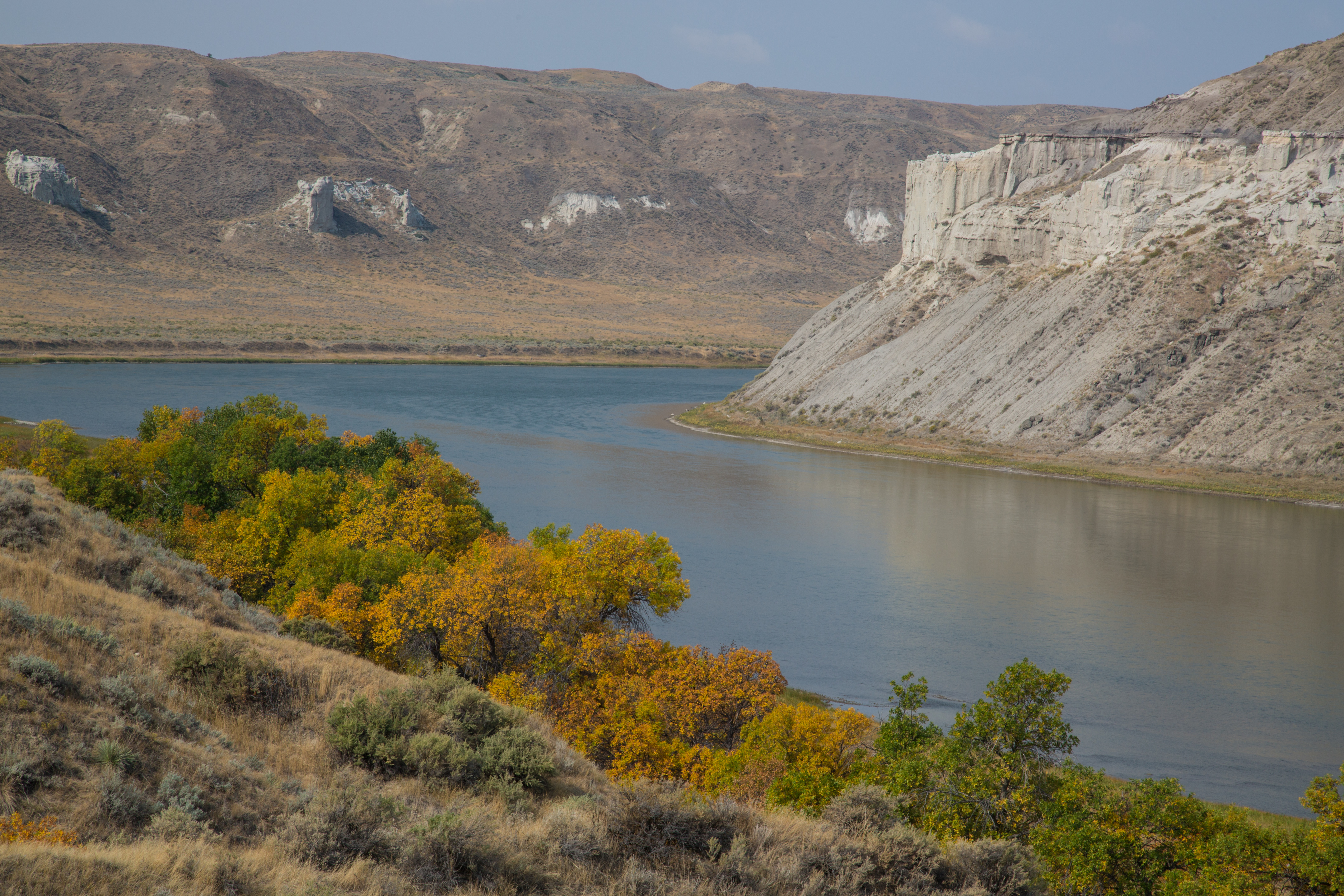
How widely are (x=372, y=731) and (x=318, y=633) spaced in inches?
286

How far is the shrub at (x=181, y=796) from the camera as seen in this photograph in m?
7.56

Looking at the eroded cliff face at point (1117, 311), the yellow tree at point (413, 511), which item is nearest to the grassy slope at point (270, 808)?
the yellow tree at point (413, 511)

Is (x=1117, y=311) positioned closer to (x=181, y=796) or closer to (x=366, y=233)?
(x=181, y=796)

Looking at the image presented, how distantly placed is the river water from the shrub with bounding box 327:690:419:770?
43.2ft

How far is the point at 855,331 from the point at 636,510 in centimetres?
3505

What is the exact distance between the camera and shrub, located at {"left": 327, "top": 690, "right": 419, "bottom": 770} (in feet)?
31.9

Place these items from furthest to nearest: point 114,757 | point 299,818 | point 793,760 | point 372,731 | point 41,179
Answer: point 41,179 → point 793,760 → point 372,731 → point 114,757 → point 299,818

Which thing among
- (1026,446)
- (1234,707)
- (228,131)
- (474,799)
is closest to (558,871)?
(474,799)

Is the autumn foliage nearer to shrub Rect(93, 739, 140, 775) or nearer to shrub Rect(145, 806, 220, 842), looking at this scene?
shrub Rect(145, 806, 220, 842)

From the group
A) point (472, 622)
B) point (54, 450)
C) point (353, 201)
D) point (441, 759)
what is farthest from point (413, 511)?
point (353, 201)

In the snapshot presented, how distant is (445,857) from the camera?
7.37 meters

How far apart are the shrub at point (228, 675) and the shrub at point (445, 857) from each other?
3778 mm

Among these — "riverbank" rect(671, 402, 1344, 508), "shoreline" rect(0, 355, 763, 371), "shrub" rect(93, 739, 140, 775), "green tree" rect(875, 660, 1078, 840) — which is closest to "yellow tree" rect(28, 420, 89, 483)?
"shrub" rect(93, 739, 140, 775)

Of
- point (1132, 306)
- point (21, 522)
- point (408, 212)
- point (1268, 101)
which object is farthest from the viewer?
point (408, 212)
